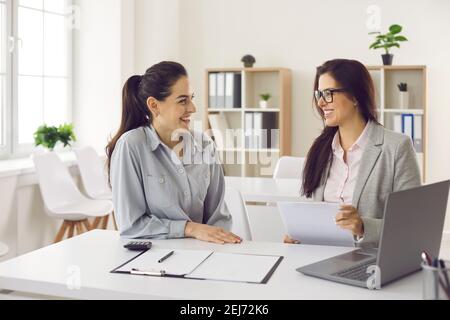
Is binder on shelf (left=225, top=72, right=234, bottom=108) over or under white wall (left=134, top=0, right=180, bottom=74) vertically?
under

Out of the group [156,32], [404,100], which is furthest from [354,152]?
[156,32]

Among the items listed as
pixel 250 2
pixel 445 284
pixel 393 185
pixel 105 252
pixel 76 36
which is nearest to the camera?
pixel 445 284

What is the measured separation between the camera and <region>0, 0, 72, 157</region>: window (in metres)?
4.48

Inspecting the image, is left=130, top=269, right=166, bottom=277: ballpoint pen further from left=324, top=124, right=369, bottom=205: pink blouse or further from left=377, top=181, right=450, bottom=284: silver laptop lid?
left=324, top=124, right=369, bottom=205: pink blouse

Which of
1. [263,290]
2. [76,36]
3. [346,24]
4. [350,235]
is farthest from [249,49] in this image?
[263,290]

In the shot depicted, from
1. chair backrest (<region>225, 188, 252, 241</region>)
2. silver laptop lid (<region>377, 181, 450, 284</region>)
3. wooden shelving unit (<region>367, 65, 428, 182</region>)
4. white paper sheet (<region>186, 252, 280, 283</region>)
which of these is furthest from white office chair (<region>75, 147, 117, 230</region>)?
silver laptop lid (<region>377, 181, 450, 284</region>)

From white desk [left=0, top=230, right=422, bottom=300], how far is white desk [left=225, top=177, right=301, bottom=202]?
1.28 meters

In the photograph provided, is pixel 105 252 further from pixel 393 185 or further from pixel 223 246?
pixel 393 185

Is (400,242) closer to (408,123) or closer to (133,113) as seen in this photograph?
(133,113)

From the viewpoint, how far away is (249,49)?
5590 mm

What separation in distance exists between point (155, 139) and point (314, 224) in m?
0.66

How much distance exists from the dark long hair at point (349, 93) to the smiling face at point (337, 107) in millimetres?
17

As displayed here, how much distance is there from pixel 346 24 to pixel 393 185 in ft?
11.3

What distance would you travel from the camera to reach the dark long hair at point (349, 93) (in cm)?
229
